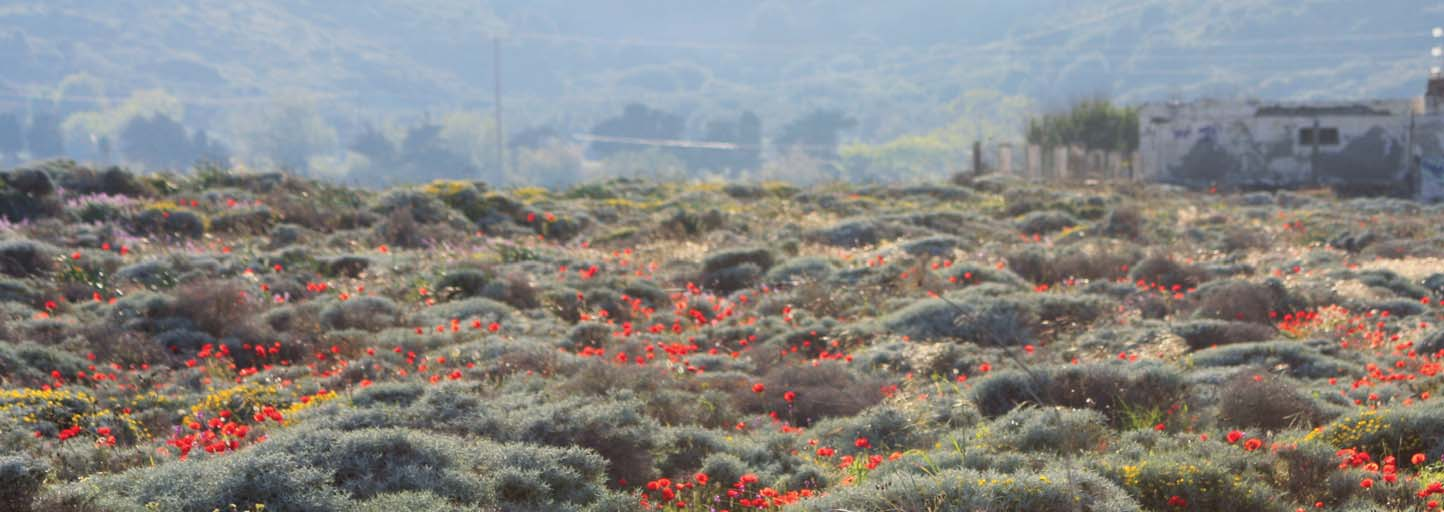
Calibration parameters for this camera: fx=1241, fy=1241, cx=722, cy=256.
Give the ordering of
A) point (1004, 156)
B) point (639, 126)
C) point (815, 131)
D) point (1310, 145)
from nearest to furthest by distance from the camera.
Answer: point (1310, 145) < point (1004, 156) < point (815, 131) < point (639, 126)

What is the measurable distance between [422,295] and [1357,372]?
911cm

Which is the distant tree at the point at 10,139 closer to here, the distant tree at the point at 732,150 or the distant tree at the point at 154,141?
the distant tree at the point at 154,141

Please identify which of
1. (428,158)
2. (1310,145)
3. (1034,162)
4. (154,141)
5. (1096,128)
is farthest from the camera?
(428,158)

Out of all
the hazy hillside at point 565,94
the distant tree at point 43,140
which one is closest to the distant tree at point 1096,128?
the distant tree at point 43,140

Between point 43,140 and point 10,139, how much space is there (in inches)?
108

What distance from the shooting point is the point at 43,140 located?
100438 millimetres

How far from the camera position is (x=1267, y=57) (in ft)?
576

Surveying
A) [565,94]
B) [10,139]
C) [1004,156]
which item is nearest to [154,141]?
[10,139]

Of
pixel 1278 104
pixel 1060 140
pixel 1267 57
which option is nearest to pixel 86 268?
pixel 1278 104

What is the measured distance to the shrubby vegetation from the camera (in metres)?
6.26

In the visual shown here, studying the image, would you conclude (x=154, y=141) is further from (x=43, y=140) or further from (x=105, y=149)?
(x=105, y=149)

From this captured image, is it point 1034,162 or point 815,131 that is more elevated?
point 815,131

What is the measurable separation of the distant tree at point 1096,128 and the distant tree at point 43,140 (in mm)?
81896

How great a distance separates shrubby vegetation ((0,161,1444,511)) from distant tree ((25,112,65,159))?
90.9 meters
